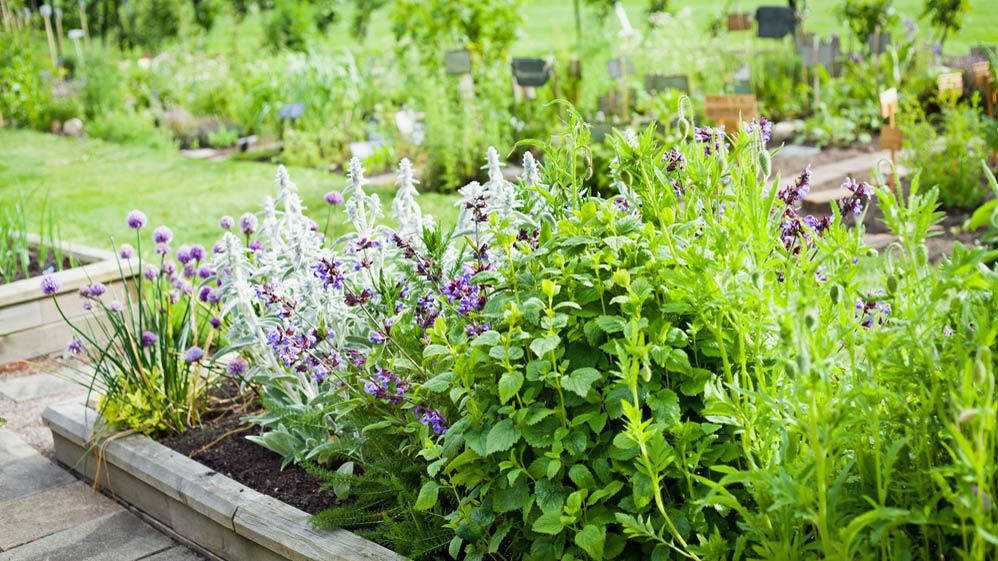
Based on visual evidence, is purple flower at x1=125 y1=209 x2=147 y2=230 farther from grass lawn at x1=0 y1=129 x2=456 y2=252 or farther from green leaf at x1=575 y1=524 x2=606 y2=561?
grass lawn at x1=0 y1=129 x2=456 y2=252

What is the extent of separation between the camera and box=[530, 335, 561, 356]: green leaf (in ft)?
A: 6.89

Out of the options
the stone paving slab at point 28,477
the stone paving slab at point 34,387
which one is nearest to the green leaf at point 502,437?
the stone paving slab at point 28,477

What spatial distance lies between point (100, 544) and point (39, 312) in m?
1.92

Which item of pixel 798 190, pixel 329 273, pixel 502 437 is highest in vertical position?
pixel 798 190

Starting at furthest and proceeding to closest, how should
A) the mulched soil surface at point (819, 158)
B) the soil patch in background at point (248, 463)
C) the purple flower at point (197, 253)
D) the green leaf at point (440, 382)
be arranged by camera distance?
the mulched soil surface at point (819, 158) → the purple flower at point (197, 253) → the soil patch in background at point (248, 463) → the green leaf at point (440, 382)

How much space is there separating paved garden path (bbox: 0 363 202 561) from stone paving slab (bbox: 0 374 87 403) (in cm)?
22

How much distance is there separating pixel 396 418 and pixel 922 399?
1280 mm

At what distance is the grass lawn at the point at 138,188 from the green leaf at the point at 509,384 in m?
3.98

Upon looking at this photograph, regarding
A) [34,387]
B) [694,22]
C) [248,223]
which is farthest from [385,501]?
[694,22]

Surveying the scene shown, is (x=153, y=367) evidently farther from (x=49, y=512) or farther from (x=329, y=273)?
(x=329, y=273)

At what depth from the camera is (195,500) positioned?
300cm

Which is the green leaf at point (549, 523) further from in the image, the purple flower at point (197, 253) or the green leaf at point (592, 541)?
the purple flower at point (197, 253)

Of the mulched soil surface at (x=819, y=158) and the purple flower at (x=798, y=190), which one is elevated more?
the purple flower at (x=798, y=190)

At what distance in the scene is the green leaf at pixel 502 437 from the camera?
2156mm
